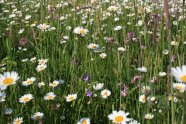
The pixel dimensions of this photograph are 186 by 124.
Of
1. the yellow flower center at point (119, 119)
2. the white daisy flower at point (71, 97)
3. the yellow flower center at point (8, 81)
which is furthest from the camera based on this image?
the white daisy flower at point (71, 97)

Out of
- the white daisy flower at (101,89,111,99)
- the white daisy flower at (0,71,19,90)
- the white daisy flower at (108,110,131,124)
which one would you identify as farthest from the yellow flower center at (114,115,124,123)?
the white daisy flower at (0,71,19,90)

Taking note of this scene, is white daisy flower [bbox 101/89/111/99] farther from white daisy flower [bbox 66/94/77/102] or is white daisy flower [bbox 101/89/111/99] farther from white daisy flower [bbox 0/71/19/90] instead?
white daisy flower [bbox 0/71/19/90]

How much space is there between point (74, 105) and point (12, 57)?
1028mm

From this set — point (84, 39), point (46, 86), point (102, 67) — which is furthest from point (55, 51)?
point (46, 86)

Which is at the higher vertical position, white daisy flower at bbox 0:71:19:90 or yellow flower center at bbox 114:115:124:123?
white daisy flower at bbox 0:71:19:90

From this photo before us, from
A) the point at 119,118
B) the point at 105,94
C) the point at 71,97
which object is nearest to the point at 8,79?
the point at 71,97

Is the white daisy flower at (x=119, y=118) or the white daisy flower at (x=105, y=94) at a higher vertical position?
the white daisy flower at (x=119, y=118)

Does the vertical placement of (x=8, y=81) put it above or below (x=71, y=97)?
above

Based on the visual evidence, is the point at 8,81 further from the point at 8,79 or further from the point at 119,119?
the point at 119,119

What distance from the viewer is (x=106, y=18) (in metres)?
3.58

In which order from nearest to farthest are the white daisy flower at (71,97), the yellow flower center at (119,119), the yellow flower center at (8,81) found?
the yellow flower center at (119,119)
the yellow flower center at (8,81)
the white daisy flower at (71,97)

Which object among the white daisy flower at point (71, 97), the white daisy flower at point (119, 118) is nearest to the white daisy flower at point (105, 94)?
the white daisy flower at point (71, 97)

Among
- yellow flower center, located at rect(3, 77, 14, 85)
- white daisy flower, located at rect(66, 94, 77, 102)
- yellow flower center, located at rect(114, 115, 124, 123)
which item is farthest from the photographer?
white daisy flower, located at rect(66, 94, 77, 102)

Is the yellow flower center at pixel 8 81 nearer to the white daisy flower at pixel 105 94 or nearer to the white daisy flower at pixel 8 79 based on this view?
the white daisy flower at pixel 8 79
